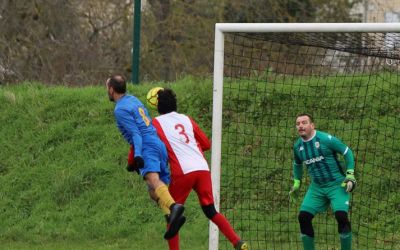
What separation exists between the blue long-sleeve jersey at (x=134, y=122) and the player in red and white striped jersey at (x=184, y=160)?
0.52 ft

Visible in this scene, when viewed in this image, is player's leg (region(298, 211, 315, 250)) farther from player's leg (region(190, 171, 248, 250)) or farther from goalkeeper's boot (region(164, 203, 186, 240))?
goalkeeper's boot (region(164, 203, 186, 240))

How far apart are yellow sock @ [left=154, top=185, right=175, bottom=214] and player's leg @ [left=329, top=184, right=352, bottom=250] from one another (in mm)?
1740

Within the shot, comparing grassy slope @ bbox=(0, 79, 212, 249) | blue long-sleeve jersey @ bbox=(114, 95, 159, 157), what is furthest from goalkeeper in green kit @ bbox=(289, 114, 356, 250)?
grassy slope @ bbox=(0, 79, 212, 249)

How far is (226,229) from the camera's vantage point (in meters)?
9.40

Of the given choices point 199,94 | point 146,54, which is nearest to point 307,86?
point 199,94

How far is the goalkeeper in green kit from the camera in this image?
960cm

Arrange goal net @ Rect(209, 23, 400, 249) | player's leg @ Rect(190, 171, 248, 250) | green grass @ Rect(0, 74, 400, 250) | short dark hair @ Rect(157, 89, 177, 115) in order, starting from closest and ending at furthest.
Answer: player's leg @ Rect(190, 171, 248, 250) → short dark hair @ Rect(157, 89, 177, 115) → goal net @ Rect(209, 23, 400, 249) → green grass @ Rect(0, 74, 400, 250)

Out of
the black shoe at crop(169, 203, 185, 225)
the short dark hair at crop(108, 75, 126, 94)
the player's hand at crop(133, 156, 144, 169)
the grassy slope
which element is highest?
the short dark hair at crop(108, 75, 126, 94)

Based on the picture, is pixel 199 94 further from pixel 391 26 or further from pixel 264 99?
pixel 391 26

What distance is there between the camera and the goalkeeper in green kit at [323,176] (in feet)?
31.5

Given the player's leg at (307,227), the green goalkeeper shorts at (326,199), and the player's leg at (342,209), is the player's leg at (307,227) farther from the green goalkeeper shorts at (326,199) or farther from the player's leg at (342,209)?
the player's leg at (342,209)

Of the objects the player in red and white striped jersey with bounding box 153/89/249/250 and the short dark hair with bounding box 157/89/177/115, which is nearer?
the player in red and white striped jersey with bounding box 153/89/249/250

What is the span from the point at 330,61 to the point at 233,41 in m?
1.97

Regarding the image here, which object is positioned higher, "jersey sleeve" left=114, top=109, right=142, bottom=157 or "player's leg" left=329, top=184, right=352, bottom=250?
"jersey sleeve" left=114, top=109, right=142, bottom=157
